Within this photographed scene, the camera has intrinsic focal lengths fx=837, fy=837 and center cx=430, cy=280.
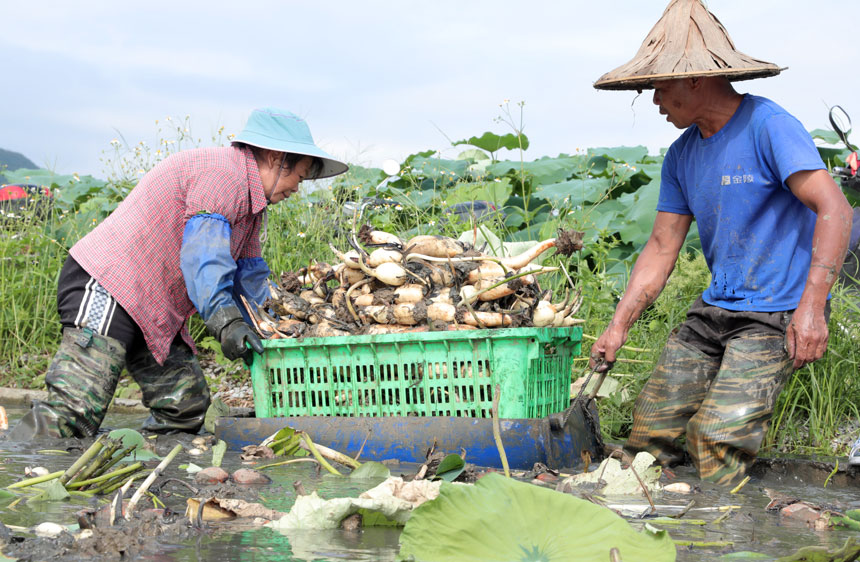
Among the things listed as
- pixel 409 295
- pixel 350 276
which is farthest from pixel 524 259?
pixel 350 276

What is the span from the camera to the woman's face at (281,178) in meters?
4.34

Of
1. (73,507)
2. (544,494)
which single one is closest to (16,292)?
(73,507)

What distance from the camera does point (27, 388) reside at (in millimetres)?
6680

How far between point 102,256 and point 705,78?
9.90 feet

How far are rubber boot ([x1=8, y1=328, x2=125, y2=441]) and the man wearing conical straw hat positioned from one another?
247cm

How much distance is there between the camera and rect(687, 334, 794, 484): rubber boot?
359cm

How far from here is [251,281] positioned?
4.62 meters

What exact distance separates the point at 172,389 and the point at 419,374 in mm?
1758

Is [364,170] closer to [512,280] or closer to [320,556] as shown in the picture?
[512,280]

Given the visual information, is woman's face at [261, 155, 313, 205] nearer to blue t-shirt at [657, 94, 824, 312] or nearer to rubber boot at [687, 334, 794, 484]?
blue t-shirt at [657, 94, 824, 312]

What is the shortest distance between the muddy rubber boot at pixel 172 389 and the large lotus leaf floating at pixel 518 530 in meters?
3.00

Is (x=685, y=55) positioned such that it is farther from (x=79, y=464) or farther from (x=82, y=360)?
(x=82, y=360)

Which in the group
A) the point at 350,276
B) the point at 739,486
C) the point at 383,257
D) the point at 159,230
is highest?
the point at 159,230

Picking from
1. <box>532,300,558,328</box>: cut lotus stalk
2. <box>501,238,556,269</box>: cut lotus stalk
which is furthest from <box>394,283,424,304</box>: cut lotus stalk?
<box>532,300,558,328</box>: cut lotus stalk
